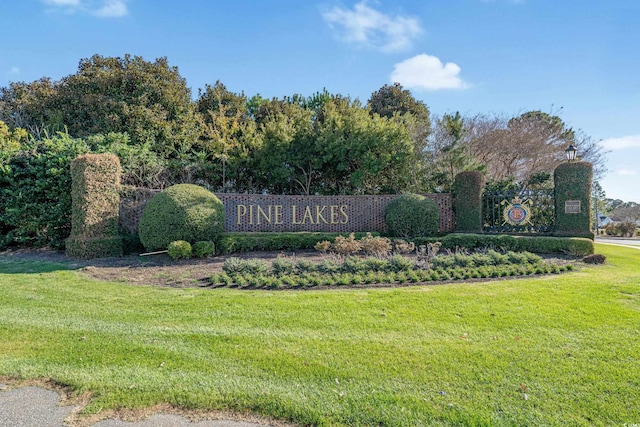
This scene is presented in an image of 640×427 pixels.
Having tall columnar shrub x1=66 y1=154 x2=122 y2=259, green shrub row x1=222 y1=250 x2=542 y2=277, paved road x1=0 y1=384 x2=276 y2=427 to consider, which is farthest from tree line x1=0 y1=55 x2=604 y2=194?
paved road x1=0 y1=384 x2=276 y2=427

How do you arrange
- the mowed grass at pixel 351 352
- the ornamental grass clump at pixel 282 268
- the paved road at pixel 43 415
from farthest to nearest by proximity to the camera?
the ornamental grass clump at pixel 282 268
the mowed grass at pixel 351 352
the paved road at pixel 43 415

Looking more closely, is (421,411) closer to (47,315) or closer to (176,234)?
(47,315)

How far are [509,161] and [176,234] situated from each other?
17036 millimetres

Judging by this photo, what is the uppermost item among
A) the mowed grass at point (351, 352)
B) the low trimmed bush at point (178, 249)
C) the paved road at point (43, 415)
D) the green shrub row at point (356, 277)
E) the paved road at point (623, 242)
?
the low trimmed bush at point (178, 249)

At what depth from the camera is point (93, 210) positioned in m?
9.58

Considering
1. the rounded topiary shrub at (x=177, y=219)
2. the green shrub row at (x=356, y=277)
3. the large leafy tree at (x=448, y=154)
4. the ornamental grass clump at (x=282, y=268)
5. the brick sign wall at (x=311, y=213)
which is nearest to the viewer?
the green shrub row at (x=356, y=277)

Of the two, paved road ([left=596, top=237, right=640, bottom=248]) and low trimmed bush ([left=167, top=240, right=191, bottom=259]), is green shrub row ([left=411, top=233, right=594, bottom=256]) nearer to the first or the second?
low trimmed bush ([left=167, top=240, right=191, bottom=259])

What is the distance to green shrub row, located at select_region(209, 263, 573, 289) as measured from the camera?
20.6 ft

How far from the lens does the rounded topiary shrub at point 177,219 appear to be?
30.4 feet

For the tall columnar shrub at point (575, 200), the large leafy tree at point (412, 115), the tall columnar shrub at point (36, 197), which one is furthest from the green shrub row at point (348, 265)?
the large leafy tree at point (412, 115)

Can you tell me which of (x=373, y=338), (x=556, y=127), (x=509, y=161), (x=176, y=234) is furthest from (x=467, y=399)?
(x=556, y=127)

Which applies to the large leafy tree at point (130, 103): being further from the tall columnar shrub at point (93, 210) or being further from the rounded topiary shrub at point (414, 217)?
the rounded topiary shrub at point (414, 217)

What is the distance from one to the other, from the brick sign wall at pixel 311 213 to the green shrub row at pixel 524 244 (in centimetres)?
277

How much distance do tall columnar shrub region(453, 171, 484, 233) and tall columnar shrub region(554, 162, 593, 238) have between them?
2366mm
